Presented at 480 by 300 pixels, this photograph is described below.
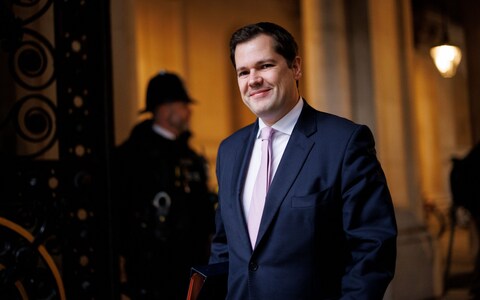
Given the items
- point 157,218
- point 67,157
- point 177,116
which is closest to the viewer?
point 67,157

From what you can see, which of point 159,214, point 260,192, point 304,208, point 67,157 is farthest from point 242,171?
point 159,214

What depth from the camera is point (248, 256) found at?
2.04 meters

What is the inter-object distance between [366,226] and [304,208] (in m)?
0.20

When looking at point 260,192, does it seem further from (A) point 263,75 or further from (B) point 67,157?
(B) point 67,157

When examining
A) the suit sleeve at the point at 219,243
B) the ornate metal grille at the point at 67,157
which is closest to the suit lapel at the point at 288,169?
the suit sleeve at the point at 219,243

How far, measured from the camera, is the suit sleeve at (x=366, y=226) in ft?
6.23

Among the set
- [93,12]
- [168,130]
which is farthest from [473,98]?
[93,12]

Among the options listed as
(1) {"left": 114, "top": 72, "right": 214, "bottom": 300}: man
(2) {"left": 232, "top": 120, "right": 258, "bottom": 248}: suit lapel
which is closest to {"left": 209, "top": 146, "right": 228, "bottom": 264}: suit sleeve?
(2) {"left": 232, "top": 120, "right": 258, "bottom": 248}: suit lapel

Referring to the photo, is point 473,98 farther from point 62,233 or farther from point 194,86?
point 62,233

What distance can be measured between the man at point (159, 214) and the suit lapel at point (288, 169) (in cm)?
211

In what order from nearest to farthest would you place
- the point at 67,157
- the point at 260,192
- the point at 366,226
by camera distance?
1. the point at 366,226
2. the point at 260,192
3. the point at 67,157

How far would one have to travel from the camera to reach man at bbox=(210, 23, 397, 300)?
1946 millimetres

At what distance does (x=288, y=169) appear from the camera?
6.69ft

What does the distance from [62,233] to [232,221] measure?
5.32ft
